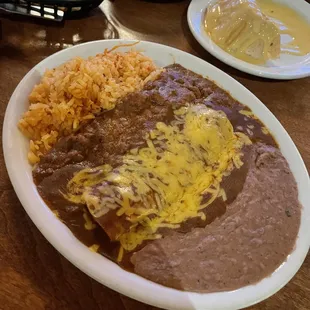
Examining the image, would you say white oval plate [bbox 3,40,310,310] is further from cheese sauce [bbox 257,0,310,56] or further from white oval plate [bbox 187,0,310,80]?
cheese sauce [bbox 257,0,310,56]

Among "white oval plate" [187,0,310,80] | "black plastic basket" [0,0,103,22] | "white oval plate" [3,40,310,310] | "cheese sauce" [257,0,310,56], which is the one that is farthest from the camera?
"cheese sauce" [257,0,310,56]

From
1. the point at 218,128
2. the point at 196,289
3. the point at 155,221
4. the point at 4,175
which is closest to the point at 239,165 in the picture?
the point at 218,128

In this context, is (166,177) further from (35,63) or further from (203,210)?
(35,63)

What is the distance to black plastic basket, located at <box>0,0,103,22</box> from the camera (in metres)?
1.85

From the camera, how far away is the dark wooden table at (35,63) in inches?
45.4

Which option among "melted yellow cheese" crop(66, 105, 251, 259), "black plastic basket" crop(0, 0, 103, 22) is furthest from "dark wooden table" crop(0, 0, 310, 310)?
"melted yellow cheese" crop(66, 105, 251, 259)

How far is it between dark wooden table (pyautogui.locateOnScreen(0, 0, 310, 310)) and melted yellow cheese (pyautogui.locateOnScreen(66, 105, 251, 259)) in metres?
Answer: 0.18

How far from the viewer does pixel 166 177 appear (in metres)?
1.26

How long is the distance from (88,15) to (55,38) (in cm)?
26

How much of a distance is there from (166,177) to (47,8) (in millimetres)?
A: 1198

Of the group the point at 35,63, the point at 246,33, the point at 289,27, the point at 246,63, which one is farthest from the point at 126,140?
the point at 289,27

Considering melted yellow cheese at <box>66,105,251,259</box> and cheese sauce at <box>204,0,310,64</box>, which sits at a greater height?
cheese sauce at <box>204,0,310,64</box>

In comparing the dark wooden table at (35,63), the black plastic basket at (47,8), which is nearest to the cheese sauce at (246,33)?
the dark wooden table at (35,63)

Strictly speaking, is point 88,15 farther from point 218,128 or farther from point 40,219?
point 40,219
